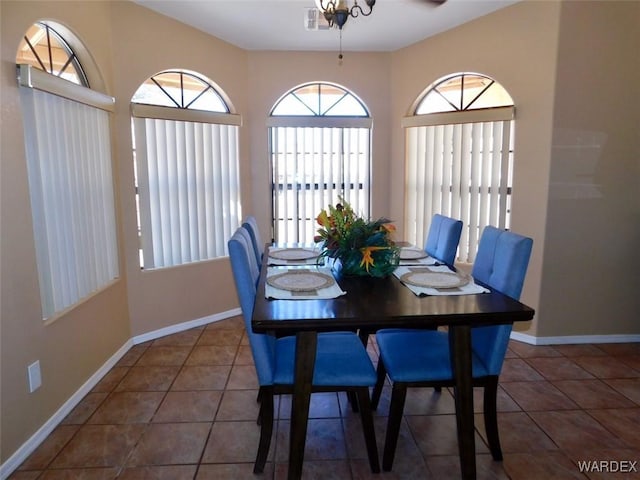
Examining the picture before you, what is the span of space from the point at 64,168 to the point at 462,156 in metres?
3.03

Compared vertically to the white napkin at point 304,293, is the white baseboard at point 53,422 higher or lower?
lower

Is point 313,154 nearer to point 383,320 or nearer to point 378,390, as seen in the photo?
point 378,390

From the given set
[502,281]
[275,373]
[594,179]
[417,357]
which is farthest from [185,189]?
[594,179]

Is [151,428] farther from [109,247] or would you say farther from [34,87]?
[34,87]

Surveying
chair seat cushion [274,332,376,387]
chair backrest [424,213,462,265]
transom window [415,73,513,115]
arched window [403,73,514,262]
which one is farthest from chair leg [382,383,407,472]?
transom window [415,73,513,115]

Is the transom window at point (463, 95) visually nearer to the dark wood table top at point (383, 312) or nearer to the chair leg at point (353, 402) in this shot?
the dark wood table top at point (383, 312)

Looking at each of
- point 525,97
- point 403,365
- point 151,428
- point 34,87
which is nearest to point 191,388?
point 151,428

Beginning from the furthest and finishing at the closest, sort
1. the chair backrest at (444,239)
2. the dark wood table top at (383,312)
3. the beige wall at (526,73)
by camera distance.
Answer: the beige wall at (526,73), the chair backrest at (444,239), the dark wood table top at (383,312)

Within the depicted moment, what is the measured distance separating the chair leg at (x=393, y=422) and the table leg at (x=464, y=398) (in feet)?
0.77

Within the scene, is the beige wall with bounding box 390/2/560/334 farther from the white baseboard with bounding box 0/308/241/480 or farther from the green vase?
the white baseboard with bounding box 0/308/241/480

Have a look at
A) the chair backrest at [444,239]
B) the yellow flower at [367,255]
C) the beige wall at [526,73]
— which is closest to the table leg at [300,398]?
the yellow flower at [367,255]

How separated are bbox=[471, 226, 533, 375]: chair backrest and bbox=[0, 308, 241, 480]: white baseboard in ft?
7.17

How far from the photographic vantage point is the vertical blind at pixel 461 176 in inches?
140

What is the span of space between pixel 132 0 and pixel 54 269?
198 centimetres
